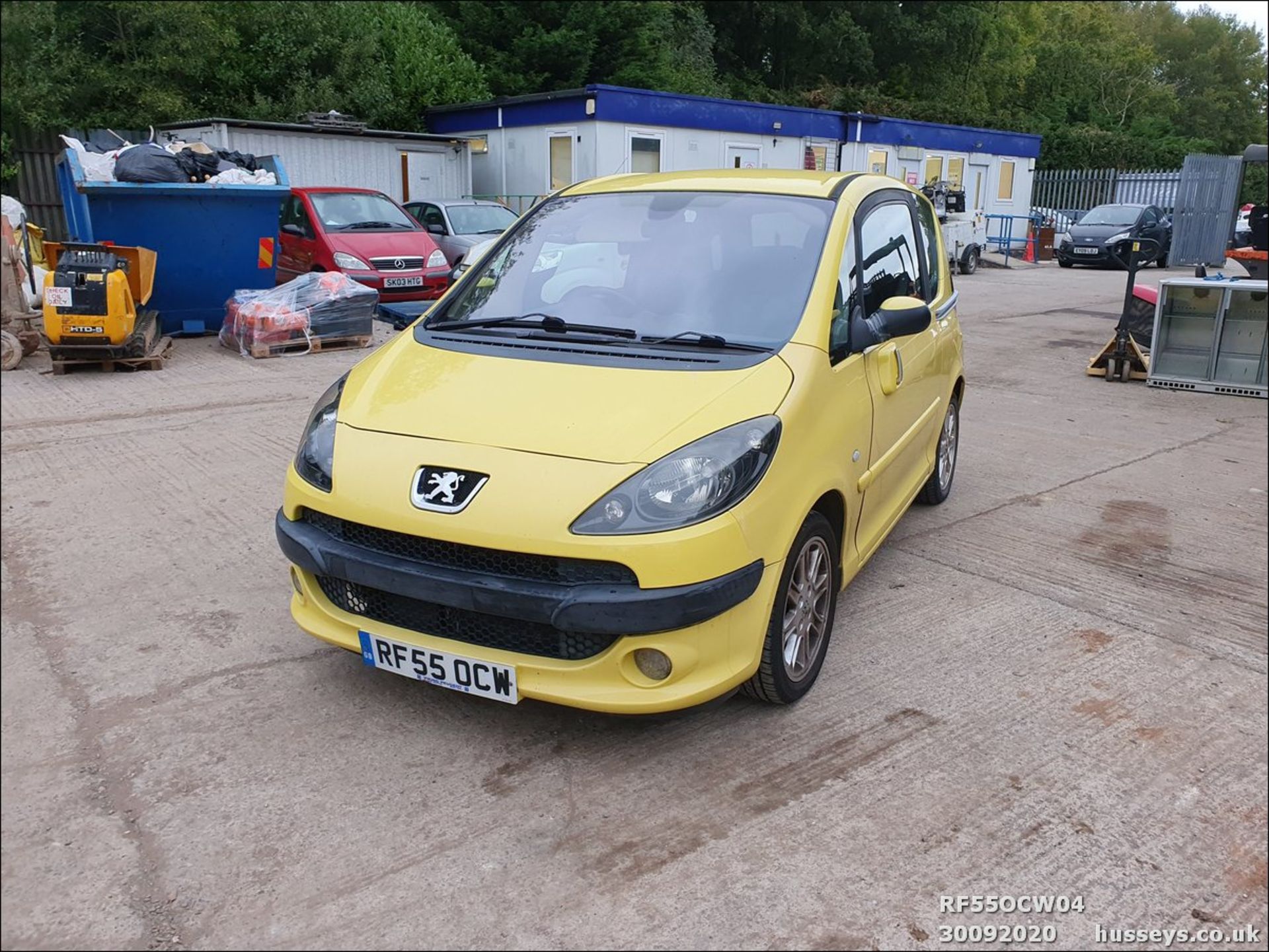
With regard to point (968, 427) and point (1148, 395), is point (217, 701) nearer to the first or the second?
point (968, 427)

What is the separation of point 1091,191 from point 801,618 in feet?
114

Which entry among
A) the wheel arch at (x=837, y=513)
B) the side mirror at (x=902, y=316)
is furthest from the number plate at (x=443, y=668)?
the side mirror at (x=902, y=316)

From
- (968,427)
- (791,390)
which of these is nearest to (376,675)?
(791,390)

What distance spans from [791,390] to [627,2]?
965 inches

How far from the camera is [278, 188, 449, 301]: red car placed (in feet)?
39.4

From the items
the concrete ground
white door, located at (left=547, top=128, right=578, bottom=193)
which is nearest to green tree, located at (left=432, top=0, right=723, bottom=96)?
white door, located at (left=547, top=128, right=578, bottom=193)

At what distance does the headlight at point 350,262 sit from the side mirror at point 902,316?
922cm

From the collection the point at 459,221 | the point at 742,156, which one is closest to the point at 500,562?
the point at 459,221

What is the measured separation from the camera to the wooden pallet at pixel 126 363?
27.2 ft

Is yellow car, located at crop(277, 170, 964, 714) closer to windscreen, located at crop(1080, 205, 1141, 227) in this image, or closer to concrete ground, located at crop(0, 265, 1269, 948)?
concrete ground, located at crop(0, 265, 1269, 948)

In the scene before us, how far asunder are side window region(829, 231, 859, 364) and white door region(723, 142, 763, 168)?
17.7 meters

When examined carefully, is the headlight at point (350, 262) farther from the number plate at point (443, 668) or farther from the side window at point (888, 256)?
the number plate at point (443, 668)

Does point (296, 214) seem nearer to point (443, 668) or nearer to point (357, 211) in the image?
point (357, 211)

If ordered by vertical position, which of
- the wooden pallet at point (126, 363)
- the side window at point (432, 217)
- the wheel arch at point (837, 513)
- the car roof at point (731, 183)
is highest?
the car roof at point (731, 183)
